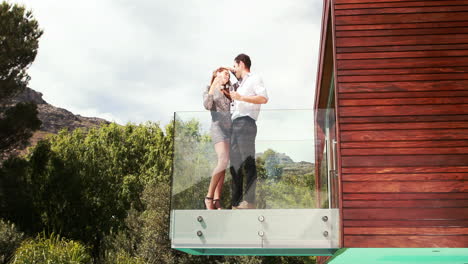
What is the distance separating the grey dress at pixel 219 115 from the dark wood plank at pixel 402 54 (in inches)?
59.3

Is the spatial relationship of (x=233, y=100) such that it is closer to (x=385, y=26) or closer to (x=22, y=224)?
(x=385, y=26)

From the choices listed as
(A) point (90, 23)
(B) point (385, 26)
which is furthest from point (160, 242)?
(A) point (90, 23)

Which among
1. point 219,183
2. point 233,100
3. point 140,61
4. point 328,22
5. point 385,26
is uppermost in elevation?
point 140,61

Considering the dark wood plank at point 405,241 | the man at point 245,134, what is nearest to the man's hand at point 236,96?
the man at point 245,134

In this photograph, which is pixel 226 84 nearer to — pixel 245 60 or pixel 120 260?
pixel 245 60

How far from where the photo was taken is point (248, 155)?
6.19 metres

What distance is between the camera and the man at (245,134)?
6.13 m

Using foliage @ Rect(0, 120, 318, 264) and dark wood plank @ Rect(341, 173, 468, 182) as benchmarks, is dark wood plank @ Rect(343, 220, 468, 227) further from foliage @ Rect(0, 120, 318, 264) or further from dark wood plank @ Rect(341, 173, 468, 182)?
foliage @ Rect(0, 120, 318, 264)

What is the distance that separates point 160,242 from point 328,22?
1271cm

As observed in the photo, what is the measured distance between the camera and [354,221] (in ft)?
18.1

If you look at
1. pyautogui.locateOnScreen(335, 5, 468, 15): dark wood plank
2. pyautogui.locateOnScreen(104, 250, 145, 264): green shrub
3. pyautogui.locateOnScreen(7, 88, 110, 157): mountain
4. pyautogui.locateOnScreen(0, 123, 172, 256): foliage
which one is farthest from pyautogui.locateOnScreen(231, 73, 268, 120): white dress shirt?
pyautogui.locateOnScreen(7, 88, 110, 157): mountain

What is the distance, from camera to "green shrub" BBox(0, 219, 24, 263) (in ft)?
47.0

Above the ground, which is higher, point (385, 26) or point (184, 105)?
point (184, 105)

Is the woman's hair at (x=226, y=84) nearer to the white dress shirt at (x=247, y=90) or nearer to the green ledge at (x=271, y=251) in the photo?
the white dress shirt at (x=247, y=90)
